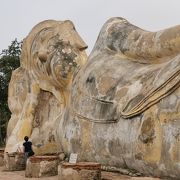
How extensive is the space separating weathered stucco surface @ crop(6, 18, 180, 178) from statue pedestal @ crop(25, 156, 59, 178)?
20.4 inches

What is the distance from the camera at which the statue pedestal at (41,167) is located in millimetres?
9086

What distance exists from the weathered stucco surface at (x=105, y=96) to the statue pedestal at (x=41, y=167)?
52cm

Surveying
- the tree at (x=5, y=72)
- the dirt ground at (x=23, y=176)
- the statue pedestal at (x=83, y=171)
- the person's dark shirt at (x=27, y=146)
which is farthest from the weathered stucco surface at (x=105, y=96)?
the tree at (x=5, y=72)

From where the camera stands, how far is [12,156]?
10.4 meters

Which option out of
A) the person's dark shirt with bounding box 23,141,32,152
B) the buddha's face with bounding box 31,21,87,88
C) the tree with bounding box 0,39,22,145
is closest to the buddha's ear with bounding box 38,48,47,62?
the buddha's face with bounding box 31,21,87,88

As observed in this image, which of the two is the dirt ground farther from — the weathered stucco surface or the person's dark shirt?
the person's dark shirt

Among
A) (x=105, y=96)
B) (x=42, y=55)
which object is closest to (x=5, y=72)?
(x=42, y=55)

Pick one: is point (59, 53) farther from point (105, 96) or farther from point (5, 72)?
point (5, 72)

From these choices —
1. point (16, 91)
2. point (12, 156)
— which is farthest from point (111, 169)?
point (16, 91)

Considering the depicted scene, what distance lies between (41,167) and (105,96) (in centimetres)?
177

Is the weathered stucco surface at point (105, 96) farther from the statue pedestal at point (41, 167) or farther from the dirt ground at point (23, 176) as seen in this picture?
the statue pedestal at point (41, 167)

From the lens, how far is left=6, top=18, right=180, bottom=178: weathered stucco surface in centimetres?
717

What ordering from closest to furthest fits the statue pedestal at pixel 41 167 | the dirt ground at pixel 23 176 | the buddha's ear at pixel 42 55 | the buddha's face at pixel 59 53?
the dirt ground at pixel 23 176, the statue pedestal at pixel 41 167, the buddha's face at pixel 59 53, the buddha's ear at pixel 42 55

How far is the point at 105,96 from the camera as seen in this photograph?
28.3ft
